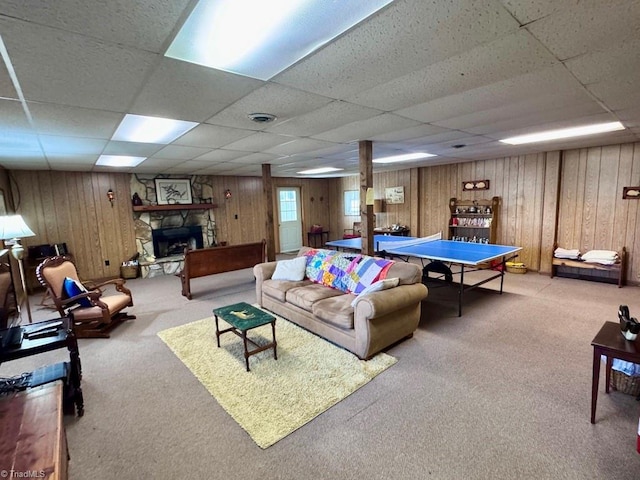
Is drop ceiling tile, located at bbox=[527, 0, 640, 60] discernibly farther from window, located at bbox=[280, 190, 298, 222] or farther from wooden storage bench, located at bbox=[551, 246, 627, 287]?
window, located at bbox=[280, 190, 298, 222]

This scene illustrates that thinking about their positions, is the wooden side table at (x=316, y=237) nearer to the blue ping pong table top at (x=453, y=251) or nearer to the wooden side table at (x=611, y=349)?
the blue ping pong table top at (x=453, y=251)

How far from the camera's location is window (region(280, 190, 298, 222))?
31.2 feet

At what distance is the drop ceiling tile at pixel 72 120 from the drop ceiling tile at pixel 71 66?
20 cm

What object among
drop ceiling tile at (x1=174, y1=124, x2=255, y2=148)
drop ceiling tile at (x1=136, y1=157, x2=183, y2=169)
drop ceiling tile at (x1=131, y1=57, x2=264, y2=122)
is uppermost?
drop ceiling tile at (x1=136, y1=157, x2=183, y2=169)

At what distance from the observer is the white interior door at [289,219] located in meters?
9.50

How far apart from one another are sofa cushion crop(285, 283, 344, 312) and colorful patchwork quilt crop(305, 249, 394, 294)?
5.3 inches

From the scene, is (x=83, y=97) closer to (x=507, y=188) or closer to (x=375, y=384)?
(x=375, y=384)

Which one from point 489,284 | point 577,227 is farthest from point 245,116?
point 577,227

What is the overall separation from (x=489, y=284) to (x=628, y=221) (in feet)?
7.72

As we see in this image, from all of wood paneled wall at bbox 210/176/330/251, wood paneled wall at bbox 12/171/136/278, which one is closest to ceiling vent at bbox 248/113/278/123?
wood paneled wall at bbox 210/176/330/251

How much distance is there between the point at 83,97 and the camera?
2.16 m

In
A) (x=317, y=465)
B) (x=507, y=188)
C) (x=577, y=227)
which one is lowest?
(x=317, y=465)

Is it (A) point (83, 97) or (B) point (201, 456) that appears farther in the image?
(A) point (83, 97)

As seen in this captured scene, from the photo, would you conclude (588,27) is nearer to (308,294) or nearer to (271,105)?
(271,105)
